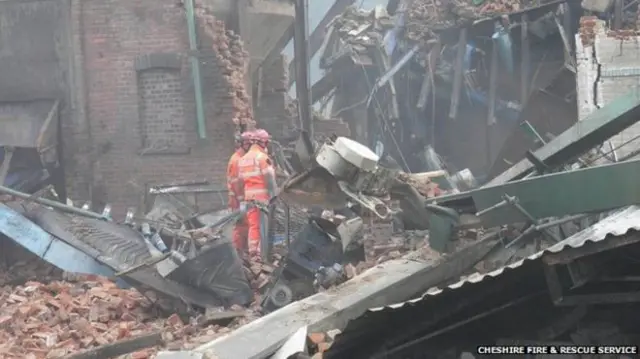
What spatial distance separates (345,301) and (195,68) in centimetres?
691

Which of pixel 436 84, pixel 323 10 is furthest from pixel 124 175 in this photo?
pixel 323 10

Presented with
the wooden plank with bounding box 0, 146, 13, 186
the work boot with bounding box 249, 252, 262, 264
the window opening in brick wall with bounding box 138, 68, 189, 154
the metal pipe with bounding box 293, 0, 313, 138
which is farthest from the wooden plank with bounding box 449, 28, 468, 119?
the wooden plank with bounding box 0, 146, 13, 186

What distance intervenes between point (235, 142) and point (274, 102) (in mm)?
2656

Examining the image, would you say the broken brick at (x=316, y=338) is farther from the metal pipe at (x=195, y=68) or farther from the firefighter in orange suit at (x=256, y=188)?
the metal pipe at (x=195, y=68)

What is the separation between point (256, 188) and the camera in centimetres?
1005

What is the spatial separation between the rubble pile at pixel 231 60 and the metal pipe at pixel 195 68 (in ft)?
0.48

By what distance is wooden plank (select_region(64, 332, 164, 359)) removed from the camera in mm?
6941

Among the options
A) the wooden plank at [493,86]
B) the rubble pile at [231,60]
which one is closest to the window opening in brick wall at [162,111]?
the rubble pile at [231,60]

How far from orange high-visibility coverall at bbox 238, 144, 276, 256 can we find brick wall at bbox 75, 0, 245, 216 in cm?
290

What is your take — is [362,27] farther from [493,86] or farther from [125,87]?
[125,87]

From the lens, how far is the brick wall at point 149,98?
12883 millimetres

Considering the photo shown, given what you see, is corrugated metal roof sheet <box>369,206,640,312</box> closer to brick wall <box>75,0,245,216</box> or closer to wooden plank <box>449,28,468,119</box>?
brick wall <box>75,0,245,216</box>

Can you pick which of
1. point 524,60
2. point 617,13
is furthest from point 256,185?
point 524,60

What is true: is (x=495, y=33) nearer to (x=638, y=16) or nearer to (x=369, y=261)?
(x=638, y=16)
